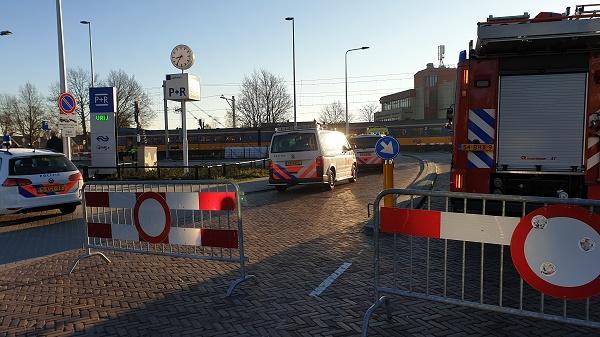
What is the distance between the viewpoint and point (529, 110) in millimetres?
6719

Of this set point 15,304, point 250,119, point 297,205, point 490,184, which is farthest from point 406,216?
point 250,119

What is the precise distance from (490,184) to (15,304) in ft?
20.7

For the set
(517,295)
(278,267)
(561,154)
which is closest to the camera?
(517,295)

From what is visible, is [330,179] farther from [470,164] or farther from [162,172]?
[162,172]

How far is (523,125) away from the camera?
22.2 ft

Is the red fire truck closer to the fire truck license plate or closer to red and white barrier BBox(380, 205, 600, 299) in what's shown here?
the fire truck license plate

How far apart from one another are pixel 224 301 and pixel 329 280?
49.4 inches

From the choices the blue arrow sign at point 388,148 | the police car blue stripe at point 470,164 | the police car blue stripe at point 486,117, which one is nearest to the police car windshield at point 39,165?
the blue arrow sign at point 388,148

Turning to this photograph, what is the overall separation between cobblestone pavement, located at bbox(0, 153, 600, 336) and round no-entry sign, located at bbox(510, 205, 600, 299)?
0.69 m

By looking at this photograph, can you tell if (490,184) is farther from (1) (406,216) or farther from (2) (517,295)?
(1) (406,216)

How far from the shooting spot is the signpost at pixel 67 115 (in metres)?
13.9

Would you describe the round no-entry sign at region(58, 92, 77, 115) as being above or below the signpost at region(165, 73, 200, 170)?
below

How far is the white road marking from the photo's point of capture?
4.93m

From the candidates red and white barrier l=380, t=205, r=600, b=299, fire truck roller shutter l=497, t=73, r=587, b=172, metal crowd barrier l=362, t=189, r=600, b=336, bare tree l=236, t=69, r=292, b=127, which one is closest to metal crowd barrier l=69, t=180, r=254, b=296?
metal crowd barrier l=362, t=189, r=600, b=336
